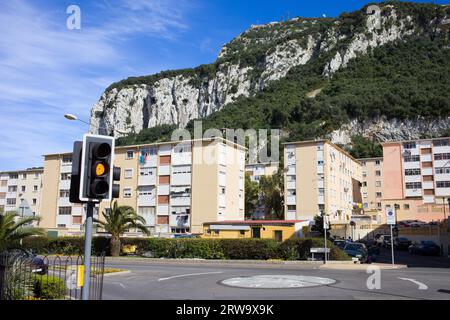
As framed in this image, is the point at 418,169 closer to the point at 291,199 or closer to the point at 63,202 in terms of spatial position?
the point at 291,199

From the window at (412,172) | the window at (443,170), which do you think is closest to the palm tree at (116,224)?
the window at (412,172)

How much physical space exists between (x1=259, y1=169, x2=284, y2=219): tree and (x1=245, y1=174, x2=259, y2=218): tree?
6.20 feet

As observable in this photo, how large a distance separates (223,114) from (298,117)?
3009 cm

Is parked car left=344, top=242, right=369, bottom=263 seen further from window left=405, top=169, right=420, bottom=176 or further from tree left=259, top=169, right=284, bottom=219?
window left=405, top=169, right=420, bottom=176

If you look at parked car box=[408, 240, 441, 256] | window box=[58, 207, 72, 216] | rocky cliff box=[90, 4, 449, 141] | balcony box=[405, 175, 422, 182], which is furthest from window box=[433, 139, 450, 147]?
rocky cliff box=[90, 4, 449, 141]

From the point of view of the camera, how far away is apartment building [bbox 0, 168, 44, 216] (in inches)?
3661

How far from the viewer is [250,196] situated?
271 feet

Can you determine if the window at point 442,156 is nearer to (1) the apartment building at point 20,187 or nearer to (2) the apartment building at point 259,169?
(2) the apartment building at point 259,169

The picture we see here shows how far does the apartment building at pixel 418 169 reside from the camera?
8588cm

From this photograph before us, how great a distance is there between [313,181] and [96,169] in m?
64.2

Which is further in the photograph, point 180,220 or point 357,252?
point 180,220

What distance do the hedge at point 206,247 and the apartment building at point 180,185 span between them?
2001 centimetres

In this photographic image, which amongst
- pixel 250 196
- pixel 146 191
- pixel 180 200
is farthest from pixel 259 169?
pixel 180 200

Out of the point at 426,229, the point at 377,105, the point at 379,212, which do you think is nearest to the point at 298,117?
the point at 377,105
